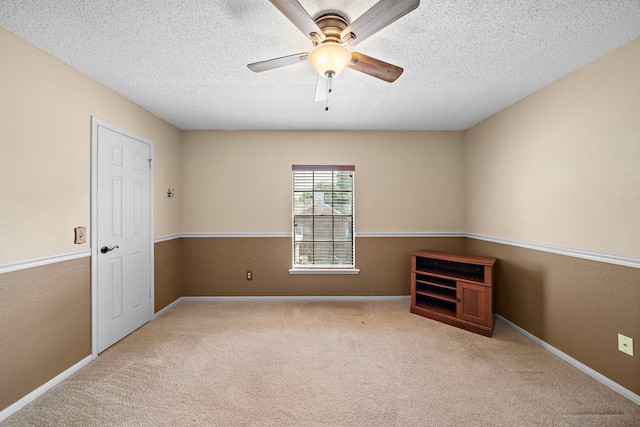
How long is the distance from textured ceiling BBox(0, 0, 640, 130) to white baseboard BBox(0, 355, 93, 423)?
→ 8.10ft

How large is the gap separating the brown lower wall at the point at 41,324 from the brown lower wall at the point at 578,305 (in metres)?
4.22

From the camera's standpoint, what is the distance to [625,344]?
195cm

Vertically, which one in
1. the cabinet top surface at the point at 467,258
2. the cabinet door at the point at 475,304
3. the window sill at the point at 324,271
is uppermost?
the cabinet top surface at the point at 467,258

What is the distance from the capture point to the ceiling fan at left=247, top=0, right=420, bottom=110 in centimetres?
130

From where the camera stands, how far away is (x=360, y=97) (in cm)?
283

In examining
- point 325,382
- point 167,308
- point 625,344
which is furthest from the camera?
point 167,308

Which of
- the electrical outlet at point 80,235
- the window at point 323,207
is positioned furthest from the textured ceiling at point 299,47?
the electrical outlet at point 80,235

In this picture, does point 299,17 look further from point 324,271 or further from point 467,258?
point 324,271

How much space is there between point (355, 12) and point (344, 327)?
289 centimetres

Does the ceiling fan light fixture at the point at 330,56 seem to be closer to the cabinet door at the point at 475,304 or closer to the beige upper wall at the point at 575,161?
the beige upper wall at the point at 575,161

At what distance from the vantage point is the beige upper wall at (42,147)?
70.6 inches

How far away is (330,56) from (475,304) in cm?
284

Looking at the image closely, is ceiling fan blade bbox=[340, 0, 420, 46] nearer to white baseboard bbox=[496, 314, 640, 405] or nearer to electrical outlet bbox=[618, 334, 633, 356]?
electrical outlet bbox=[618, 334, 633, 356]

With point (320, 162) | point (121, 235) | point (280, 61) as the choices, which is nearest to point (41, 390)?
point (121, 235)
